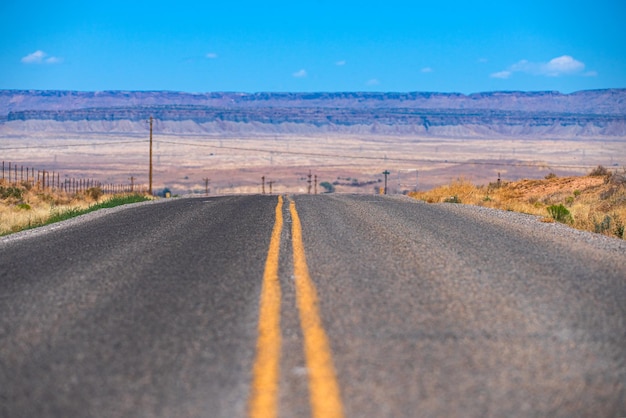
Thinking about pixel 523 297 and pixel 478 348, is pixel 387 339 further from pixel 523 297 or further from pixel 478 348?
pixel 523 297

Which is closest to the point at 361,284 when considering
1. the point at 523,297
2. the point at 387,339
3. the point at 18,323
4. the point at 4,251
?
the point at 523,297

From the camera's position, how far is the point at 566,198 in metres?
25.8

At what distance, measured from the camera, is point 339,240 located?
35.6 feet

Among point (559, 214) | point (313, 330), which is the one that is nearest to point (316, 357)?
point (313, 330)

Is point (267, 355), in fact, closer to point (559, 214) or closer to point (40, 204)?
point (559, 214)

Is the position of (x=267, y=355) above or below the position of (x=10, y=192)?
above

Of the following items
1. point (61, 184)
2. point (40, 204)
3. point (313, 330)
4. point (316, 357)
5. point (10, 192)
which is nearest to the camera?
point (316, 357)

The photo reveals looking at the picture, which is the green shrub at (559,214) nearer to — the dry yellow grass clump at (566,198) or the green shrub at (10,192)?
the dry yellow grass clump at (566,198)

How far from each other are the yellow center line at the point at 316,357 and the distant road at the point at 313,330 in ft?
0.04

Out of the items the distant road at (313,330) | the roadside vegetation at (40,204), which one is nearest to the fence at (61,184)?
the roadside vegetation at (40,204)

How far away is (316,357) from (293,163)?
503 feet

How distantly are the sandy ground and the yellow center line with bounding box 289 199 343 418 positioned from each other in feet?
A: 279

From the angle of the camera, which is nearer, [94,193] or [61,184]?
[94,193]

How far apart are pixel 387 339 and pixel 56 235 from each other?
8576 millimetres
